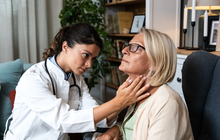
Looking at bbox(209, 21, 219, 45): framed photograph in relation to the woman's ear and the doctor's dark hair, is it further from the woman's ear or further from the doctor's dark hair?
the woman's ear

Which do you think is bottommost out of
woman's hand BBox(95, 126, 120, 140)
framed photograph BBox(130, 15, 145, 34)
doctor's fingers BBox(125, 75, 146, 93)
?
woman's hand BBox(95, 126, 120, 140)

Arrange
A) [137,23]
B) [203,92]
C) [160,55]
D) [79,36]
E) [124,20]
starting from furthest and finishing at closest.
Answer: [124,20] < [137,23] < [79,36] < [203,92] < [160,55]

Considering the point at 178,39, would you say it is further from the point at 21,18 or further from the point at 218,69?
the point at 21,18

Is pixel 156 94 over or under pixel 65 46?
under

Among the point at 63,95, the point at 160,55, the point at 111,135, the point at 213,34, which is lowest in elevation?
the point at 111,135

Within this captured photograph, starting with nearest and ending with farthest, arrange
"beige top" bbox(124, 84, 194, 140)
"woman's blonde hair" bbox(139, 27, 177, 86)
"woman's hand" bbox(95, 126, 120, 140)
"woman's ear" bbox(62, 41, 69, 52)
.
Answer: "beige top" bbox(124, 84, 194, 140) < "woman's blonde hair" bbox(139, 27, 177, 86) < "woman's hand" bbox(95, 126, 120, 140) < "woman's ear" bbox(62, 41, 69, 52)

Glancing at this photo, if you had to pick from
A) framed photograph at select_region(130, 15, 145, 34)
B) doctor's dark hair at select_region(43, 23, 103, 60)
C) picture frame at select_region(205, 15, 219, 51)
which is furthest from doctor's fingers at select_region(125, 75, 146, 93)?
framed photograph at select_region(130, 15, 145, 34)

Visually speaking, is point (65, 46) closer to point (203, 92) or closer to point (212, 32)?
point (203, 92)

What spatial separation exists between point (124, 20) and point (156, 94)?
2109 mm

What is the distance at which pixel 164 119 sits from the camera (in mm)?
886

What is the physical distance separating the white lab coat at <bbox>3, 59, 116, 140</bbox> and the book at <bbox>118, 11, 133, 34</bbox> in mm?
1641

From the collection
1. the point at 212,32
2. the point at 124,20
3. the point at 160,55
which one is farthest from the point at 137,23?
the point at 160,55

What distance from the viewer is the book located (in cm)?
293

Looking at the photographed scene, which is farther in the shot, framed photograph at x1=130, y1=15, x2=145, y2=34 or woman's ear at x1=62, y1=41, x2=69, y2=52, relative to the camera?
framed photograph at x1=130, y1=15, x2=145, y2=34
